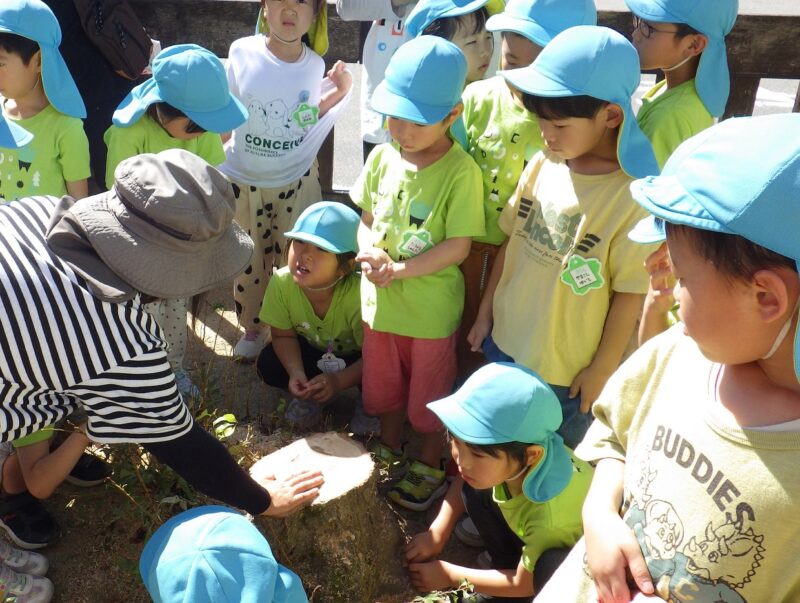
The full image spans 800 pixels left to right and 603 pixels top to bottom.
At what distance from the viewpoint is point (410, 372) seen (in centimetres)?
314

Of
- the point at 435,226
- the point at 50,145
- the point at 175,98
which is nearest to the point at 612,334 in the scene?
the point at 435,226

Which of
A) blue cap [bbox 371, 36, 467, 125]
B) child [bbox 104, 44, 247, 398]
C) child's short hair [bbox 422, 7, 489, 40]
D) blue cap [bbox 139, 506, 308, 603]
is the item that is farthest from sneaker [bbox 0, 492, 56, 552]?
child's short hair [bbox 422, 7, 489, 40]

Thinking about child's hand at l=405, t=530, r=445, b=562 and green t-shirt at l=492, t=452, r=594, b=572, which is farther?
child's hand at l=405, t=530, r=445, b=562

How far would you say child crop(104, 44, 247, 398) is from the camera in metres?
3.07

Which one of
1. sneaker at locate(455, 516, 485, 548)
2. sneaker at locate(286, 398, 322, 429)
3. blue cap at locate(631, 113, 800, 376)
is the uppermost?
blue cap at locate(631, 113, 800, 376)

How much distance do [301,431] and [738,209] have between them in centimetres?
238

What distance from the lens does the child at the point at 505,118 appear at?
9.05ft

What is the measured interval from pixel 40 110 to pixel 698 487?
9.17 ft

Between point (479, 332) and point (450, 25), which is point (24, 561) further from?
point (450, 25)

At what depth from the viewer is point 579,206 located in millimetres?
2441

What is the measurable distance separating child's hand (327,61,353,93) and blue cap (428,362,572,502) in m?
1.95

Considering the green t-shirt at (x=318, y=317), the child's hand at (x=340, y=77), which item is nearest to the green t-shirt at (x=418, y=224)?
the green t-shirt at (x=318, y=317)

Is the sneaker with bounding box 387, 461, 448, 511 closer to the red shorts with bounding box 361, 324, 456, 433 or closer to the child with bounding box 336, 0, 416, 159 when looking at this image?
the red shorts with bounding box 361, 324, 456, 433

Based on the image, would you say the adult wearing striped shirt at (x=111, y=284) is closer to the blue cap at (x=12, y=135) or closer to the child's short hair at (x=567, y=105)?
the child's short hair at (x=567, y=105)
